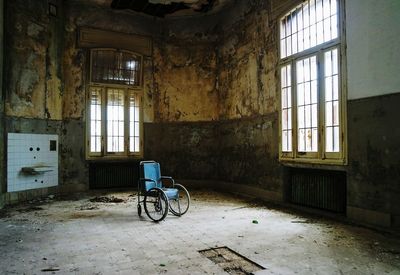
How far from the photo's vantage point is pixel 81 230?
4.37 meters

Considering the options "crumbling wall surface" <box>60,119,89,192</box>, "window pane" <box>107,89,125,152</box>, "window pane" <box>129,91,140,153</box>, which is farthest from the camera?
"window pane" <box>129,91,140,153</box>

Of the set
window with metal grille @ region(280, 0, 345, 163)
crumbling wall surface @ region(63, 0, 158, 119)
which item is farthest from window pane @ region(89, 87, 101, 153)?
window with metal grille @ region(280, 0, 345, 163)

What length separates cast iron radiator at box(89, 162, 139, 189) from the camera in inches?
315

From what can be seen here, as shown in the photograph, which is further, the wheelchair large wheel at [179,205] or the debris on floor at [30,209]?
the debris on floor at [30,209]

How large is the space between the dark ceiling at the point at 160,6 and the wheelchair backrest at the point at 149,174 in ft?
15.3

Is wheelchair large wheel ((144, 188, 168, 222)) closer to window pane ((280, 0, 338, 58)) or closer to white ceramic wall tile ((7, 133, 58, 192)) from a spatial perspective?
white ceramic wall tile ((7, 133, 58, 192))

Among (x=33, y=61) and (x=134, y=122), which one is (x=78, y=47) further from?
(x=134, y=122)

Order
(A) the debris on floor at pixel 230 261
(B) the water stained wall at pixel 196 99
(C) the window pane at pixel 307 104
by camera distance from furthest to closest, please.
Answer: (C) the window pane at pixel 307 104 < (B) the water stained wall at pixel 196 99 < (A) the debris on floor at pixel 230 261

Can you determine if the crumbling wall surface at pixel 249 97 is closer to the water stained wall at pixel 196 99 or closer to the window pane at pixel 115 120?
the water stained wall at pixel 196 99

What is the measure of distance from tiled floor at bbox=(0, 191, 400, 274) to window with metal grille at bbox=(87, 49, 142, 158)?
2701 mm

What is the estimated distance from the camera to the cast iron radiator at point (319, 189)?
5.00 metres

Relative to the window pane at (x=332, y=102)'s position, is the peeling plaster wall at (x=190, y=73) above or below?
above

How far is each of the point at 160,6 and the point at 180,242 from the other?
6.54 metres

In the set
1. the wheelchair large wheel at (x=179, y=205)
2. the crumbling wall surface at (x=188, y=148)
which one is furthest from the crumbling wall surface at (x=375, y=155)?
the crumbling wall surface at (x=188, y=148)
